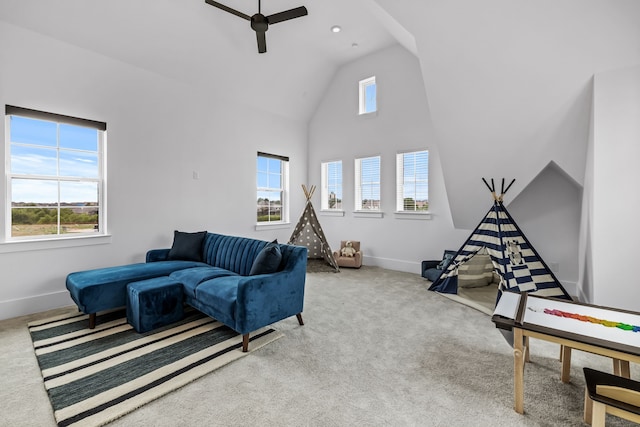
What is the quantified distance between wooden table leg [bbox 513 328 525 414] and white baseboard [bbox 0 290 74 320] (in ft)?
14.8

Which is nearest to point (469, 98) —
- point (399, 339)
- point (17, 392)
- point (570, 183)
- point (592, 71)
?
point (592, 71)

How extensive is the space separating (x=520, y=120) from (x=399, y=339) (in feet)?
8.76

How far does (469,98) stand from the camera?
3344 millimetres

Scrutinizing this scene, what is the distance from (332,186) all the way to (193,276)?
3965 mm

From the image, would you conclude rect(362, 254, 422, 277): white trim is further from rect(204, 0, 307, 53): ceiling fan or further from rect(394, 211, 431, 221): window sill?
rect(204, 0, 307, 53): ceiling fan

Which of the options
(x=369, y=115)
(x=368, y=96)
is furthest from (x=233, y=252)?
(x=368, y=96)

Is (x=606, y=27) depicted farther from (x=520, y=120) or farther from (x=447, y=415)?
(x=447, y=415)

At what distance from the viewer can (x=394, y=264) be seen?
17.8 feet

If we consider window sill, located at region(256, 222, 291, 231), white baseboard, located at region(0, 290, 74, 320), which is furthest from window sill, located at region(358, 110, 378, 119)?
white baseboard, located at region(0, 290, 74, 320)

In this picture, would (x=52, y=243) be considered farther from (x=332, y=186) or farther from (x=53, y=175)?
(x=332, y=186)

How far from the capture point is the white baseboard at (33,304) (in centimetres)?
314

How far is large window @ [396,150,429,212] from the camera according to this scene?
16.6 feet

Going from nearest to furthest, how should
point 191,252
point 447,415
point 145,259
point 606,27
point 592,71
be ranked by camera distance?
point 447,415, point 606,27, point 592,71, point 191,252, point 145,259

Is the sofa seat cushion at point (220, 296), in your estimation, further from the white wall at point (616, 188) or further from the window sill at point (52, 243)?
the white wall at point (616, 188)
